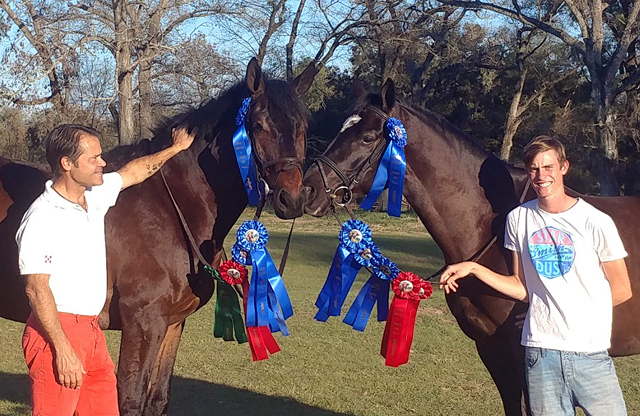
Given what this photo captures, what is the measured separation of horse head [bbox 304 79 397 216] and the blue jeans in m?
1.30

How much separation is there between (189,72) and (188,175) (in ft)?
40.6

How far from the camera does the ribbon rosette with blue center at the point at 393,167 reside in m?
3.39

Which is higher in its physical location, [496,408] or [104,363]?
[104,363]

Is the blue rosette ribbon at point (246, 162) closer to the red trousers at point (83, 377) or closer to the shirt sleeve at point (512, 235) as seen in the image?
the red trousers at point (83, 377)

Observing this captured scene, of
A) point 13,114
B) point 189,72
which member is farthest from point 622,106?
point 13,114

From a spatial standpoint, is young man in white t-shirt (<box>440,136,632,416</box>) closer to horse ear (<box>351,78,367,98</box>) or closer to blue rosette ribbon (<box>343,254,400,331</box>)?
blue rosette ribbon (<box>343,254,400,331</box>)

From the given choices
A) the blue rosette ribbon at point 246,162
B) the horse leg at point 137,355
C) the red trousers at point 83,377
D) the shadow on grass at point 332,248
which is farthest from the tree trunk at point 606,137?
the red trousers at point 83,377

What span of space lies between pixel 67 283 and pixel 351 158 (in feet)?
5.22

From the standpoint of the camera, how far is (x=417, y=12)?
22344mm

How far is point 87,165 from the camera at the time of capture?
275cm

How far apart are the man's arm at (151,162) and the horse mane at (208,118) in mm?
91

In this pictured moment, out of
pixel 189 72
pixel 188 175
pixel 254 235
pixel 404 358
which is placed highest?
pixel 189 72

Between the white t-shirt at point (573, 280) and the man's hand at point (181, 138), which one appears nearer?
the white t-shirt at point (573, 280)

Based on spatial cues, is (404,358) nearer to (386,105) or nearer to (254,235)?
(254,235)
